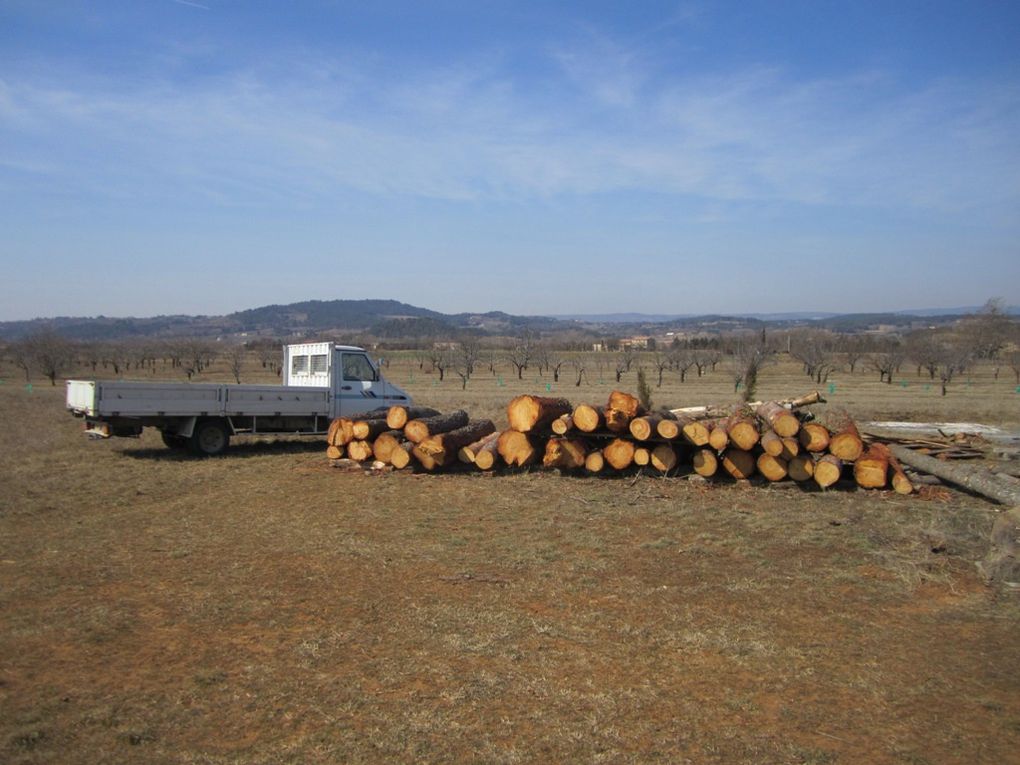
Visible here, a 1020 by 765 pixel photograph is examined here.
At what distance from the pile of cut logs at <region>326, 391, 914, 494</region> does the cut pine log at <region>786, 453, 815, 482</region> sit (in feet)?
0.05

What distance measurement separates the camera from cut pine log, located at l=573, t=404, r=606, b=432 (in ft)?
40.4

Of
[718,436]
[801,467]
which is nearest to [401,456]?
[718,436]

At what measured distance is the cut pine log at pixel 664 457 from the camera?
12.4 meters

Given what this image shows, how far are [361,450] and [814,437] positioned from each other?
25.7 ft

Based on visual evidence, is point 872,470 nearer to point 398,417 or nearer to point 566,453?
point 566,453

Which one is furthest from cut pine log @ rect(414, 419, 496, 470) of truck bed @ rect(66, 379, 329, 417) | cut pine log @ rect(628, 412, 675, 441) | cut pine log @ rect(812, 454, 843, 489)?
cut pine log @ rect(812, 454, 843, 489)

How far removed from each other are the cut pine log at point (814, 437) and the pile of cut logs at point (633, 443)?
0.05ft

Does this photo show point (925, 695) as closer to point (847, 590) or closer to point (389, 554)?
point (847, 590)

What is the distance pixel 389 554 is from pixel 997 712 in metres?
5.67

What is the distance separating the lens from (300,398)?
15.8 meters

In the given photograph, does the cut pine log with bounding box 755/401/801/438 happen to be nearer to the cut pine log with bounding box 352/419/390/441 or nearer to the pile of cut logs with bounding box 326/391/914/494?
the pile of cut logs with bounding box 326/391/914/494

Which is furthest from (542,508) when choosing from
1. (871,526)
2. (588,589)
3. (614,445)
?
(871,526)

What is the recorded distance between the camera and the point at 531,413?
1250cm

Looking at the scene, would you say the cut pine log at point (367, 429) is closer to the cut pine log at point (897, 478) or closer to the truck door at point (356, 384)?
the truck door at point (356, 384)
